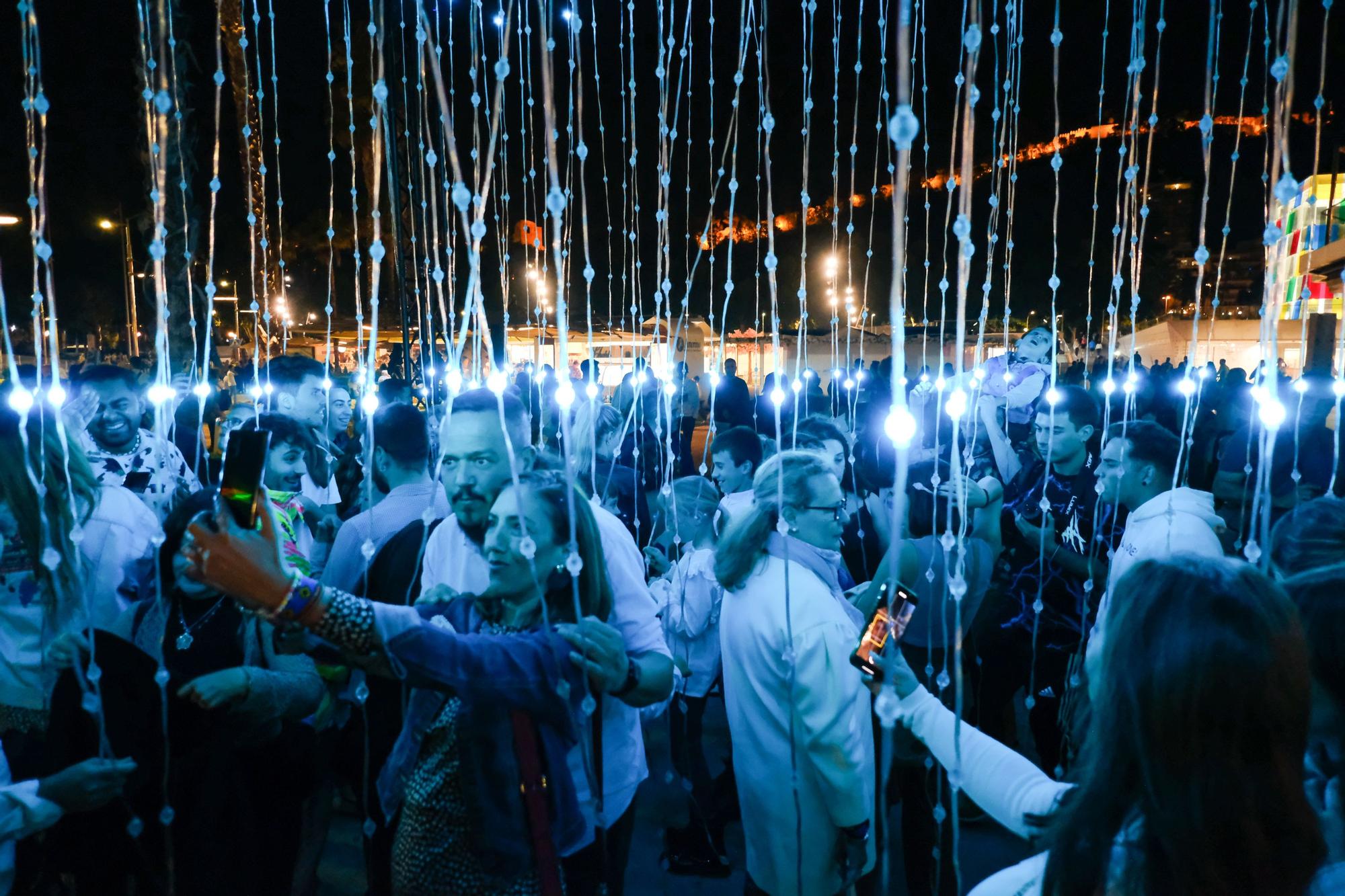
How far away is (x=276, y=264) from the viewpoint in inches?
829

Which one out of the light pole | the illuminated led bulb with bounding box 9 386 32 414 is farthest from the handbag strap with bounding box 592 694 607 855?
the light pole

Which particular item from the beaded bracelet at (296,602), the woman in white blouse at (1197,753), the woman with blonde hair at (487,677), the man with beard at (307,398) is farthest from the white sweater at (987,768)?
the man with beard at (307,398)

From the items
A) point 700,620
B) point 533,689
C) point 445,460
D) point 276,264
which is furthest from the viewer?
point 276,264

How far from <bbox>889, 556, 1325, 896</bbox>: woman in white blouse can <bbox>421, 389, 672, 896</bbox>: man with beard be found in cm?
89

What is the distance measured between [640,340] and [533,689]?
15.3m

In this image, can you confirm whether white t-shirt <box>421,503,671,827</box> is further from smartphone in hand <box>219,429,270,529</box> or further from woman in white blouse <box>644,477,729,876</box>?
woman in white blouse <box>644,477,729,876</box>

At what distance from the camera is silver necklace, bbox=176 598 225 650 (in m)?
1.98

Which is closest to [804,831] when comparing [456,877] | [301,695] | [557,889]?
[557,889]

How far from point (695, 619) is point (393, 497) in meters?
1.29

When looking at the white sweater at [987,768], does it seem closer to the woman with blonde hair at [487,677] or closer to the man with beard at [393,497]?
the woman with blonde hair at [487,677]

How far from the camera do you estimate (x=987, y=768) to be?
1.53 metres

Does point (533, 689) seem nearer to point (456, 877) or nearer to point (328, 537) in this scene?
point (456, 877)

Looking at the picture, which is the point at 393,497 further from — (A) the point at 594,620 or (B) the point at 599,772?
(A) the point at 594,620

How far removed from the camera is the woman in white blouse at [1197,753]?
0.99 meters
